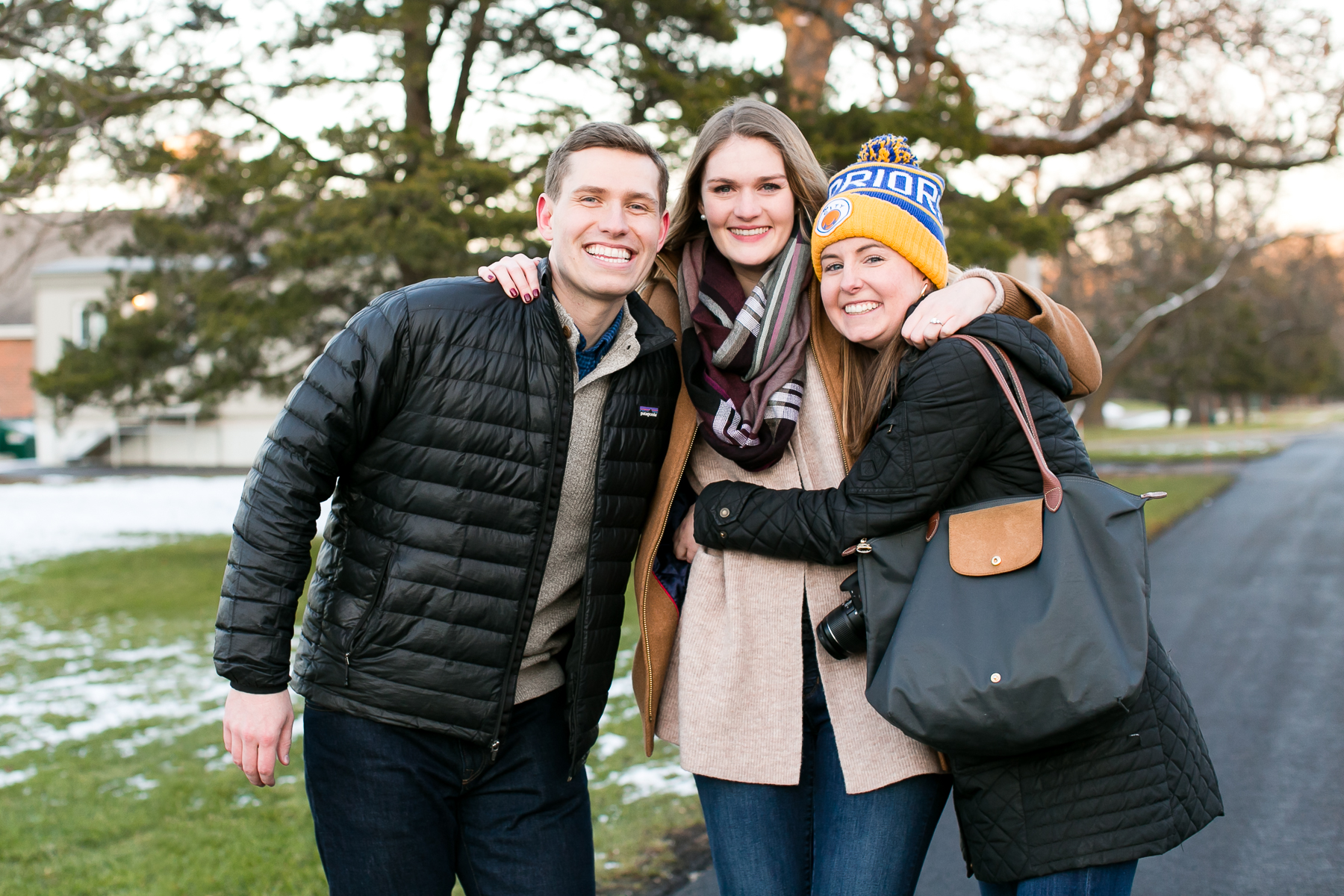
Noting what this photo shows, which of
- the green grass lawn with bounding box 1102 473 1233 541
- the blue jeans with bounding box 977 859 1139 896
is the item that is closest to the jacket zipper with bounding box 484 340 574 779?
the blue jeans with bounding box 977 859 1139 896

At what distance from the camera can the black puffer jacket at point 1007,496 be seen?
6.39 ft

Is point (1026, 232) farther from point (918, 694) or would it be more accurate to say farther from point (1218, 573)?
Answer: point (918, 694)

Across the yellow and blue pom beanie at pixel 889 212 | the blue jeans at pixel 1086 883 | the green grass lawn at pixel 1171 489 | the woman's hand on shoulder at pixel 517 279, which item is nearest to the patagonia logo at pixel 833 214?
the yellow and blue pom beanie at pixel 889 212

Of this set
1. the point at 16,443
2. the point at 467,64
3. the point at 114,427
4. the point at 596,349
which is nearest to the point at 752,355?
the point at 596,349

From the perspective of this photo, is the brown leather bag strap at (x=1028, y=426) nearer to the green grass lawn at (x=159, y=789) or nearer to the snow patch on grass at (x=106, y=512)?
the green grass lawn at (x=159, y=789)

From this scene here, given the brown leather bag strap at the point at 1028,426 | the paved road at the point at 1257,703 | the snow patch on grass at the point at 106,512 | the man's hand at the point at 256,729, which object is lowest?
the snow patch on grass at the point at 106,512

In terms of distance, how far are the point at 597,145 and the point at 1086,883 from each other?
1.87 m

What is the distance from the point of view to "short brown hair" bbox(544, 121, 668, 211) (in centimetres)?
241

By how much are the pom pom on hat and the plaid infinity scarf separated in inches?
9.2

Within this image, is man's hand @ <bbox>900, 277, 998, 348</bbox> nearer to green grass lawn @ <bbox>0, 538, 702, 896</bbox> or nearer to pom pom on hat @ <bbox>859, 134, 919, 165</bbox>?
pom pom on hat @ <bbox>859, 134, 919, 165</bbox>

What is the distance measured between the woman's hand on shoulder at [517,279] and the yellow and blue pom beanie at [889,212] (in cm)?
66

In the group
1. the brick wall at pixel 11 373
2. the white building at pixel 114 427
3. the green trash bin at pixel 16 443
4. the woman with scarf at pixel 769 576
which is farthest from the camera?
the brick wall at pixel 11 373

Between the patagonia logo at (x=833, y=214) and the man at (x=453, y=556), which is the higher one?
the patagonia logo at (x=833, y=214)

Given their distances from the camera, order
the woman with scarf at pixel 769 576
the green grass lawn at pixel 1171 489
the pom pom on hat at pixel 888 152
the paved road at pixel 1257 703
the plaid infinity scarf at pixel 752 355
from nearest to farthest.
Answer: the woman with scarf at pixel 769 576 < the plaid infinity scarf at pixel 752 355 < the pom pom on hat at pixel 888 152 < the paved road at pixel 1257 703 < the green grass lawn at pixel 1171 489
